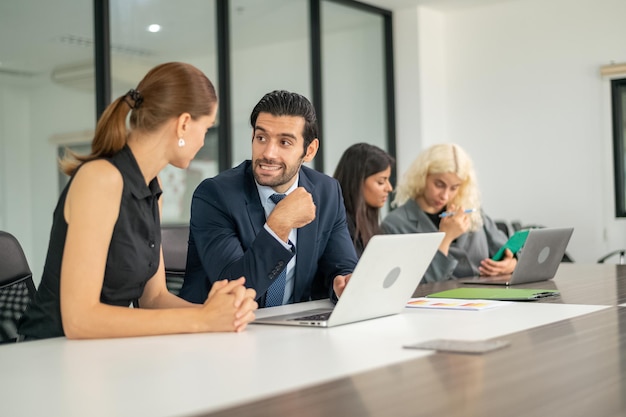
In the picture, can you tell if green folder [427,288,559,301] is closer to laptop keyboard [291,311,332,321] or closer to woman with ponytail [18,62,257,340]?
laptop keyboard [291,311,332,321]

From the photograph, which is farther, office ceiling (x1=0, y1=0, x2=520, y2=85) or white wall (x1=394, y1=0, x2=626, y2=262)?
white wall (x1=394, y1=0, x2=626, y2=262)

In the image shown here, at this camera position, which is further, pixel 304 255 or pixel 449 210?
pixel 449 210

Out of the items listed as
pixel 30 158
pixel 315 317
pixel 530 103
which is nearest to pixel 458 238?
pixel 315 317

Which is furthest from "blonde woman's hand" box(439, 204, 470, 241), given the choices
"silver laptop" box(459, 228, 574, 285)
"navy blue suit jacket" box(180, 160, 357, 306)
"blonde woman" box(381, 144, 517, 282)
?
"navy blue suit jacket" box(180, 160, 357, 306)

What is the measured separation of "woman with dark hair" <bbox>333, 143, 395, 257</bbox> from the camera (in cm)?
364

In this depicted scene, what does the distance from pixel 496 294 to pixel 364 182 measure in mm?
1352

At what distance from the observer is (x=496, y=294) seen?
2.46 m

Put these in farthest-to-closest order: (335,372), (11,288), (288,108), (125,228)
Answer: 1. (288,108)
2. (11,288)
3. (125,228)
4. (335,372)

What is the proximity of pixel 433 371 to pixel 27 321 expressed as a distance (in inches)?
43.1

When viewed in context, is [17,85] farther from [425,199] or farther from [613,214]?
[613,214]

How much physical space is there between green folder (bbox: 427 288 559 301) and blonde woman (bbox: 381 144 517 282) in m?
1.01

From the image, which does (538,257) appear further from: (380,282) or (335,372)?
(335,372)

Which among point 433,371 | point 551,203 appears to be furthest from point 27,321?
point 551,203

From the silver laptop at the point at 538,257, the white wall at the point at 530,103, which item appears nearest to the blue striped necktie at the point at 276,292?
the silver laptop at the point at 538,257
